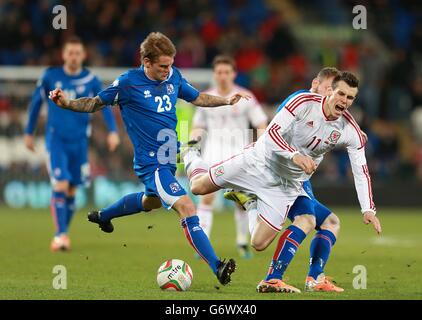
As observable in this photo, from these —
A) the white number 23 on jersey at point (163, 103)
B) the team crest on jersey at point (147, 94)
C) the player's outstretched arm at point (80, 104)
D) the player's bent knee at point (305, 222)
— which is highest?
the team crest on jersey at point (147, 94)

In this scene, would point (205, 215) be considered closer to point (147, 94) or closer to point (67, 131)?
point (67, 131)

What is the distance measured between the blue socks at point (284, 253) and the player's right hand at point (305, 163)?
677 mm

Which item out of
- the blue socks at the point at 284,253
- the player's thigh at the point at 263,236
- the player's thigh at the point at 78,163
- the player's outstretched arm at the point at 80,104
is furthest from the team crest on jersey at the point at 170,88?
the player's thigh at the point at 78,163

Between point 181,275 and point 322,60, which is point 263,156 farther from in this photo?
point 322,60

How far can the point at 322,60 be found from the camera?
20.7 meters

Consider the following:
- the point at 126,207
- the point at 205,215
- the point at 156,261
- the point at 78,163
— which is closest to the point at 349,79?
the point at 126,207

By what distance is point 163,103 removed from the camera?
8.56 m

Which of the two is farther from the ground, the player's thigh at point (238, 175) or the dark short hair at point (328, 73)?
the dark short hair at point (328, 73)

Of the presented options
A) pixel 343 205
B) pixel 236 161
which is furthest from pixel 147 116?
pixel 343 205

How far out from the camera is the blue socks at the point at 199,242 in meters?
7.75

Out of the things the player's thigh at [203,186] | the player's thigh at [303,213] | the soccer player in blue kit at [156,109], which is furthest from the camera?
the player's thigh at [203,186]

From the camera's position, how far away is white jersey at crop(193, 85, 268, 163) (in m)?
11.5

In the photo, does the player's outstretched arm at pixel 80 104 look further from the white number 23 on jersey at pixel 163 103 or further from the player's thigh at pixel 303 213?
the player's thigh at pixel 303 213

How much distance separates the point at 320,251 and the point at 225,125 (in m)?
3.85
